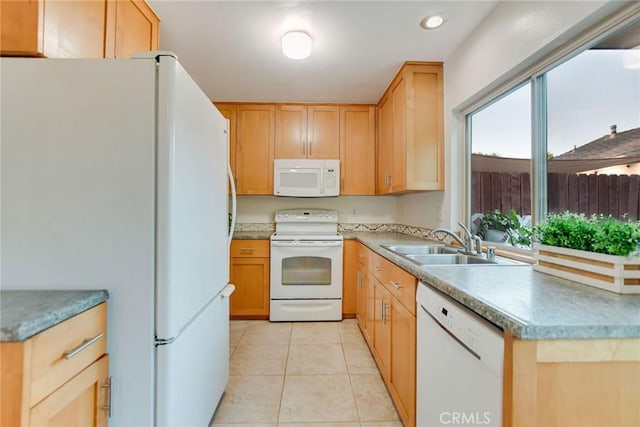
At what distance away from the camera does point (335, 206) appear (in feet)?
11.4

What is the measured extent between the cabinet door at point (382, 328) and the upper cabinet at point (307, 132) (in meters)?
1.71

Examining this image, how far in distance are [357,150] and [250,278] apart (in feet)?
6.19

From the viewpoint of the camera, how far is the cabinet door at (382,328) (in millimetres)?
1702

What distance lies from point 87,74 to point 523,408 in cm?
164

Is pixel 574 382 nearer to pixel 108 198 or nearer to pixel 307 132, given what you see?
pixel 108 198

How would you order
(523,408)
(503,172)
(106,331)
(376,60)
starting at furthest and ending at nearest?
(376,60), (503,172), (106,331), (523,408)

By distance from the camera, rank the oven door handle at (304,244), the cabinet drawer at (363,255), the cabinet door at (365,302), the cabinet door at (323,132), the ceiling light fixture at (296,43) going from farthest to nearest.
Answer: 1. the cabinet door at (323,132)
2. the oven door handle at (304,244)
3. the cabinet drawer at (363,255)
4. the cabinet door at (365,302)
5. the ceiling light fixture at (296,43)

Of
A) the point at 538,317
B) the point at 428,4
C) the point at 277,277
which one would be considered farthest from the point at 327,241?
the point at 538,317

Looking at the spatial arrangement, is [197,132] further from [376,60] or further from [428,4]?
[376,60]

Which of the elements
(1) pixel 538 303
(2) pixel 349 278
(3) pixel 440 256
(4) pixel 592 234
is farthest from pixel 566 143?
(2) pixel 349 278

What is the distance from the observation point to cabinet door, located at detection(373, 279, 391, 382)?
5.58ft

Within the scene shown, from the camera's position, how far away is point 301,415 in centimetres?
153

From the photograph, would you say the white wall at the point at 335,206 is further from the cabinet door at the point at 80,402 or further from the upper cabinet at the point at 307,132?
the cabinet door at the point at 80,402

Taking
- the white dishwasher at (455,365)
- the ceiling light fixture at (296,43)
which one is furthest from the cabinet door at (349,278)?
the ceiling light fixture at (296,43)
